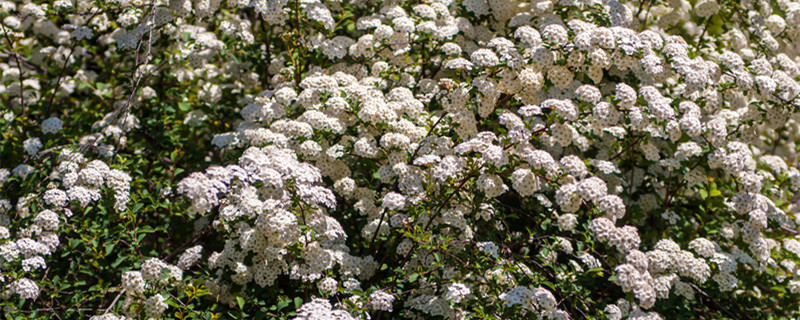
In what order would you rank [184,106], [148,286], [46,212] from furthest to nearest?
1. [184,106]
2. [46,212]
3. [148,286]

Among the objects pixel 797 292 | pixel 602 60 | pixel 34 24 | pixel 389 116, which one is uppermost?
pixel 602 60

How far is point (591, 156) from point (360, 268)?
181cm

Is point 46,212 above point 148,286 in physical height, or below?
above

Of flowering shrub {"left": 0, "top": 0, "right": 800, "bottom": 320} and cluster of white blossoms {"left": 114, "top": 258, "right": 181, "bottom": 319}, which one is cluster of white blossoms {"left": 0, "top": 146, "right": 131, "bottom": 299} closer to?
flowering shrub {"left": 0, "top": 0, "right": 800, "bottom": 320}

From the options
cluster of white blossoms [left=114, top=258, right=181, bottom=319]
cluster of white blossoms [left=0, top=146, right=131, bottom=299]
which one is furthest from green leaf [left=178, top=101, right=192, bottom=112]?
cluster of white blossoms [left=114, top=258, right=181, bottom=319]

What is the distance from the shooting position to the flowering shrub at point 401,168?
3.62 metres

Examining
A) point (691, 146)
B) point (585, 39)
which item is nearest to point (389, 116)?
point (585, 39)

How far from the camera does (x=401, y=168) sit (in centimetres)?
389

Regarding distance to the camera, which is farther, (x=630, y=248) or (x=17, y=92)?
(x=17, y=92)

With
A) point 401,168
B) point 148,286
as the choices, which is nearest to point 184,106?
point 148,286

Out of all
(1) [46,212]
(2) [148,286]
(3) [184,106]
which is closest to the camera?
(2) [148,286]

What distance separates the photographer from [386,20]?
5012 mm

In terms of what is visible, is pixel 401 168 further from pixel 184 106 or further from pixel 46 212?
pixel 184 106

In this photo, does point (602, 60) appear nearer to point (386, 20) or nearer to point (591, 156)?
point (591, 156)
